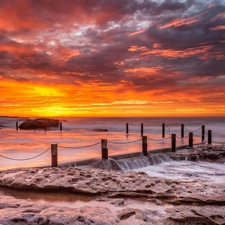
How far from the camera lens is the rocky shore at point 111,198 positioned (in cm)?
596

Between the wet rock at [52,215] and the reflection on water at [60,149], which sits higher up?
the wet rock at [52,215]

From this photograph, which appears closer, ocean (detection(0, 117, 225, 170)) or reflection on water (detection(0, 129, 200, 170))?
reflection on water (detection(0, 129, 200, 170))

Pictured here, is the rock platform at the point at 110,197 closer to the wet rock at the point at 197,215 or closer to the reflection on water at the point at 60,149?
the wet rock at the point at 197,215

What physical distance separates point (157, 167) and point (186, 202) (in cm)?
749

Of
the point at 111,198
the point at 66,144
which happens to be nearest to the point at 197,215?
the point at 111,198

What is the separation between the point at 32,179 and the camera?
908 cm

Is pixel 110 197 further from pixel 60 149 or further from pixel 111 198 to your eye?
pixel 60 149

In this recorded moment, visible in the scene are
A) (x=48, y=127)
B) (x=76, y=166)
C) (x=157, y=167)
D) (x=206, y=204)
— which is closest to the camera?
(x=206, y=204)

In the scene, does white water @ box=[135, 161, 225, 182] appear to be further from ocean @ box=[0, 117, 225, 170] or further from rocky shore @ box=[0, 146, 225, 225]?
rocky shore @ box=[0, 146, 225, 225]

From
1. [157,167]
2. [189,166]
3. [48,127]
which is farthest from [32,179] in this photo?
[48,127]

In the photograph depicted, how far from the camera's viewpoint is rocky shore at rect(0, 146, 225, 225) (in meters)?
5.96

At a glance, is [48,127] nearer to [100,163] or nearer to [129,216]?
[100,163]

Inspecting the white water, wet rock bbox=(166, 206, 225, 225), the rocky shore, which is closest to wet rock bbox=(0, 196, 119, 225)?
the rocky shore

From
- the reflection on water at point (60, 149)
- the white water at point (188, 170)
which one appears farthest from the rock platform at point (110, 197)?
the white water at point (188, 170)
